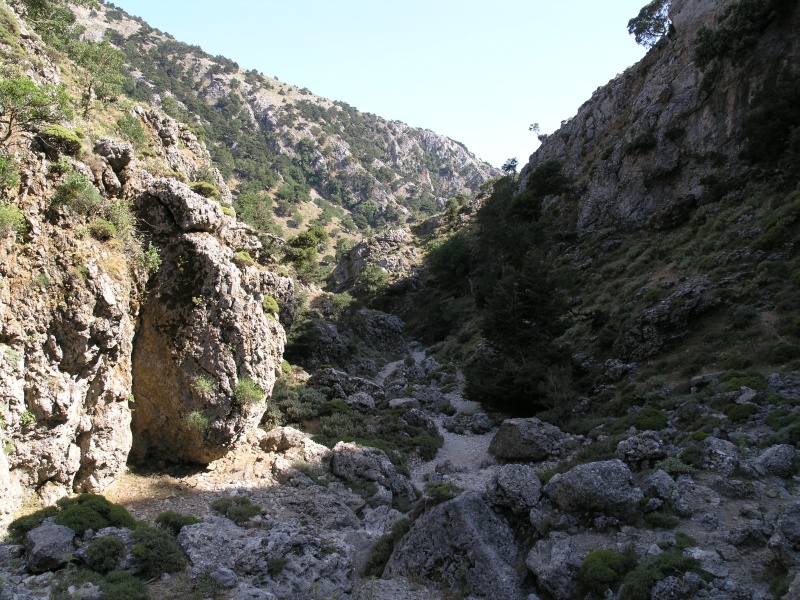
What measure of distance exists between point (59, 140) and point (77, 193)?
5.70 ft

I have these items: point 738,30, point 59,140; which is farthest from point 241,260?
point 738,30

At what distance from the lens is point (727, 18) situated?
40.5m

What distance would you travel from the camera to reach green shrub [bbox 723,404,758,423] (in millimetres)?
14703

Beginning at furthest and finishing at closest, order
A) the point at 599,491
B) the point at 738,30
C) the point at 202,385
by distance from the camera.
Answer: the point at 738,30
the point at 202,385
the point at 599,491

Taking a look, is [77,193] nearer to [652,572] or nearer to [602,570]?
[602,570]

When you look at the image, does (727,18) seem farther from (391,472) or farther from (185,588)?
(185,588)

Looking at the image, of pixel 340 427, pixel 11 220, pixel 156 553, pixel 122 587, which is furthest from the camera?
pixel 340 427

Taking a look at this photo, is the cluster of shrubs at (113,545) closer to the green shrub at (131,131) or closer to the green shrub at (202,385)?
the green shrub at (202,385)

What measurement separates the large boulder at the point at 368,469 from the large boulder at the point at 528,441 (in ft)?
14.8

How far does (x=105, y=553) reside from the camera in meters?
9.70

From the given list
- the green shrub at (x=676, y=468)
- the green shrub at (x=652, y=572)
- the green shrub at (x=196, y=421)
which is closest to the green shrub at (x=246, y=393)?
the green shrub at (x=196, y=421)

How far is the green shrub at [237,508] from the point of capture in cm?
1342

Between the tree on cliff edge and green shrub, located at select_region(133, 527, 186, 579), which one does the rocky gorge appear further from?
the tree on cliff edge

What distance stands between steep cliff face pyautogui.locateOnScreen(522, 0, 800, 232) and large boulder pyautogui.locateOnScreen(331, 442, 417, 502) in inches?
1262
